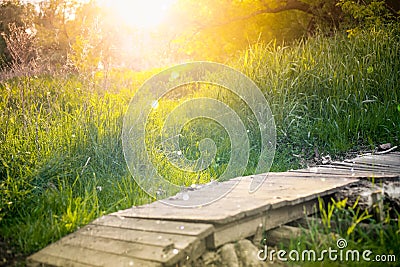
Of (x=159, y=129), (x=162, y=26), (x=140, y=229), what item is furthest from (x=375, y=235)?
(x=162, y=26)

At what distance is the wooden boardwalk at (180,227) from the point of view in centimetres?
196

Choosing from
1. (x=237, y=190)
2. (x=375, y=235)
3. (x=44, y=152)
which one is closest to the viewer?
(x=375, y=235)

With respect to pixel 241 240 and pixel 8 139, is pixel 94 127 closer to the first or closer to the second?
pixel 8 139

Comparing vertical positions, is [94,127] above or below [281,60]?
below

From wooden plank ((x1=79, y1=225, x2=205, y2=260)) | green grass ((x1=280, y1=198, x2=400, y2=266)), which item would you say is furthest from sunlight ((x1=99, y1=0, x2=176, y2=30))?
green grass ((x1=280, y1=198, x2=400, y2=266))

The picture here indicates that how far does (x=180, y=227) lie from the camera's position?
84.7 inches

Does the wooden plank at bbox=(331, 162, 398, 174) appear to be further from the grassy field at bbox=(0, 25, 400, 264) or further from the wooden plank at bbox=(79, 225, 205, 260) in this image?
the wooden plank at bbox=(79, 225, 205, 260)

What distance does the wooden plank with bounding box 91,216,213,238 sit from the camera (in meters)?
2.06

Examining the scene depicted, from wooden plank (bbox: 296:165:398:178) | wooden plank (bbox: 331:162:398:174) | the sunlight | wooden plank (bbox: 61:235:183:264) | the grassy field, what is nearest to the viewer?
wooden plank (bbox: 61:235:183:264)

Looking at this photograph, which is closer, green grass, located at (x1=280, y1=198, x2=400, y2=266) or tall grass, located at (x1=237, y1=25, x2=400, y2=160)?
green grass, located at (x1=280, y1=198, x2=400, y2=266)

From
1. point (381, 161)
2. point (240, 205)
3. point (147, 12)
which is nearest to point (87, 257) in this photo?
point (240, 205)

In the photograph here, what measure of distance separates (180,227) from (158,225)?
16 cm

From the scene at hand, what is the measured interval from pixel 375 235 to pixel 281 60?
166 inches

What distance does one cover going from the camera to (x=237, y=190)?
2.87m
